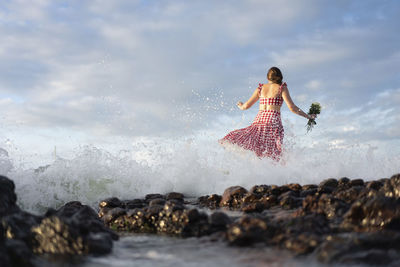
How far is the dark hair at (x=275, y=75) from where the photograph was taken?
35.3ft

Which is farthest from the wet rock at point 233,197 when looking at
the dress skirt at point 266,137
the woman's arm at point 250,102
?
the woman's arm at point 250,102

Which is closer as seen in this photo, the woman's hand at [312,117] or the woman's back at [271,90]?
the woman's back at [271,90]

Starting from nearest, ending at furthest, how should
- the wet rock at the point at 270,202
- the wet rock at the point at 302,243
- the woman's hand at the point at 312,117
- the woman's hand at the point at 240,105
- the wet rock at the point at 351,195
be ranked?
the wet rock at the point at 302,243 → the wet rock at the point at 351,195 → the wet rock at the point at 270,202 → the woman's hand at the point at 312,117 → the woman's hand at the point at 240,105

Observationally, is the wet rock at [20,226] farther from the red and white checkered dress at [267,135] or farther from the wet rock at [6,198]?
the red and white checkered dress at [267,135]

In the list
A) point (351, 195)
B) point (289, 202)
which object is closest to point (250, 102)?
point (289, 202)

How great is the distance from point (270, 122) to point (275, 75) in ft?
4.46

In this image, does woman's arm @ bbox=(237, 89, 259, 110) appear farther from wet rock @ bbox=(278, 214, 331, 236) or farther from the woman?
wet rock @ bbox=(278, 214, 331, 236)

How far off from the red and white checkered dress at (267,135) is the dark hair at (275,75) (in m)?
0.19

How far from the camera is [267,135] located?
10.8 metres

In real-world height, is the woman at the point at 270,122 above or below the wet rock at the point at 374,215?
above

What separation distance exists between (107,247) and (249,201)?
3266 mm

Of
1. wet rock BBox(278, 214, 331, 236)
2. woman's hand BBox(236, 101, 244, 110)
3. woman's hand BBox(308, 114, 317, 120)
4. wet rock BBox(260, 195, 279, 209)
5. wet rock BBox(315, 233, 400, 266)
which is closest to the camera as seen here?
wet rock BBox(315, 233, 400, 266)

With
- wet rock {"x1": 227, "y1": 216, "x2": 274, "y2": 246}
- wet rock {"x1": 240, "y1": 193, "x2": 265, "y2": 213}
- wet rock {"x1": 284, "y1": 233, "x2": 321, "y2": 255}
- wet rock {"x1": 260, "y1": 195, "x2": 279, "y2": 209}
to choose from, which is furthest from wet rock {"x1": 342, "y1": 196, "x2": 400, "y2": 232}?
wet rock {"x1": 260, "y1": 195, "x2": 279, "y2": 209}

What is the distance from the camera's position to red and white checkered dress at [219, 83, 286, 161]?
1079 centimetres
